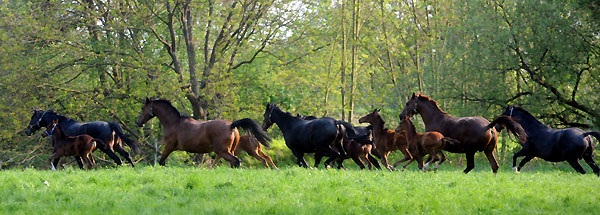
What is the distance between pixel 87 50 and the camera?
24.0 metres

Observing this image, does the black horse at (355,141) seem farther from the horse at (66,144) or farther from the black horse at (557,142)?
the horse at (66,144)

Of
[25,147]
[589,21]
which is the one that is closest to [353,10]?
[589,21]

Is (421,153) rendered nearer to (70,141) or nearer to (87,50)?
(70,141)

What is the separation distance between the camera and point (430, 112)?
17.5 m

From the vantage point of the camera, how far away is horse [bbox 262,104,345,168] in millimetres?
16781

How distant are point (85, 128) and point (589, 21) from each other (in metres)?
16.9

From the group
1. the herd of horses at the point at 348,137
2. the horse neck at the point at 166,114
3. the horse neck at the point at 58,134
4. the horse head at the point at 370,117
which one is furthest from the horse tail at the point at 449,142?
the horse neck at the point at 58,134

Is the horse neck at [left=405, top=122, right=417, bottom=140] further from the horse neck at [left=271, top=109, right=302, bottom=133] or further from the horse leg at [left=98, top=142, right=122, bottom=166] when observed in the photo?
the horse leg at [left=98, top=142, right=122, bottom=166]

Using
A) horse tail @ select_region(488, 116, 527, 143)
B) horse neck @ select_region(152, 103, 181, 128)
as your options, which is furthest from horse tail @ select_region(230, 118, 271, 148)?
horse tail @ select_region(488, 116, 527, 143)

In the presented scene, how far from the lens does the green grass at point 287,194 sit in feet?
33.8

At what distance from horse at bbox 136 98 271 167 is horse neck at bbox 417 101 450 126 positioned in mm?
4502

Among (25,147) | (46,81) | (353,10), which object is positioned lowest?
(25,147)

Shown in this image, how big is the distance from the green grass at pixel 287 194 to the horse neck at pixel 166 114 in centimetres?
314

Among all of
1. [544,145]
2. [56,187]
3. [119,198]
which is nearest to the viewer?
[119,198]
